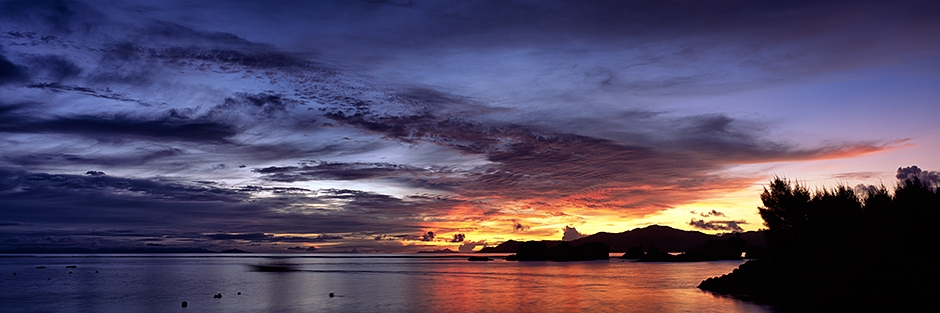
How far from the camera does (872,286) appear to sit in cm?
5234

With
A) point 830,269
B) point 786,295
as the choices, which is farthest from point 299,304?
point 830,269

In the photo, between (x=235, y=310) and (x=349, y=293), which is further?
(x=349, y=293)

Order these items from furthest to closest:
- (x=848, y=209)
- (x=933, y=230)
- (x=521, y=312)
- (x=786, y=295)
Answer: (x=848, y=209), (x=933, y=230), (x=786, y=295), (x=521, y=312)

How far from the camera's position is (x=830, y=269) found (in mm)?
58312

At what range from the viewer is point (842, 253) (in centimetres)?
6341

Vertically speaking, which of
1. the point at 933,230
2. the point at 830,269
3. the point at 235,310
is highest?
the point at 933,230

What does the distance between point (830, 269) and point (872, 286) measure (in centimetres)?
598

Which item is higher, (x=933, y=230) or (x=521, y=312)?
(x=933, y=230)

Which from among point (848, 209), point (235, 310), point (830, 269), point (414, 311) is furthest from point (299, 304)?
point (848, 209)

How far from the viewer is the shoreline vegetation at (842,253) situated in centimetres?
4981

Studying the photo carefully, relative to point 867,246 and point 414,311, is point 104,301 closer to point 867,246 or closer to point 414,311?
point 414,311

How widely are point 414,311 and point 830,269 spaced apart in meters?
42.9

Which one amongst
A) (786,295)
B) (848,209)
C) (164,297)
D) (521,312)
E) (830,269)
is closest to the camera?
(521,312)

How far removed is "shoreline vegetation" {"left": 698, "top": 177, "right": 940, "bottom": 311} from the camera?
49.8 metres
